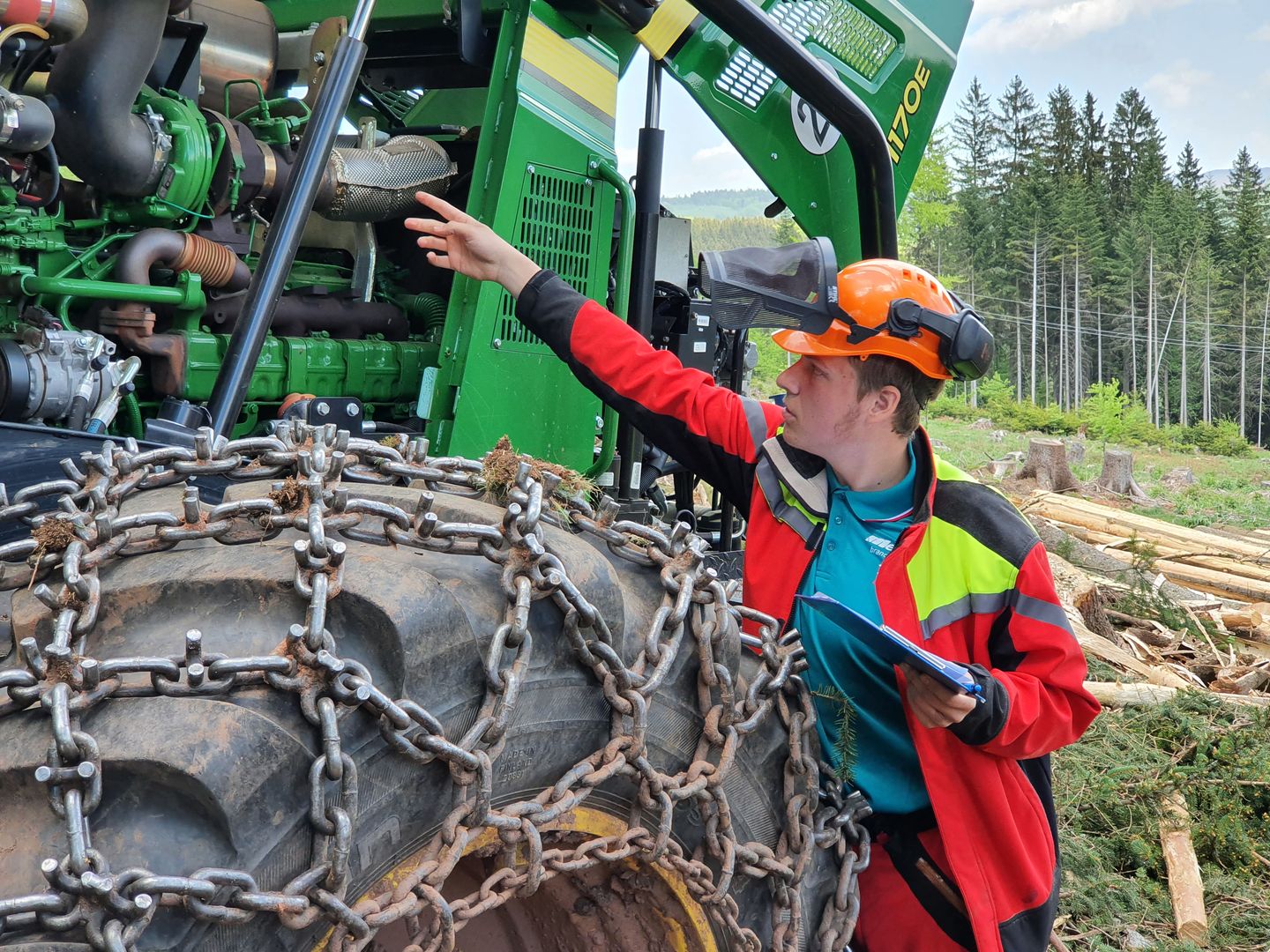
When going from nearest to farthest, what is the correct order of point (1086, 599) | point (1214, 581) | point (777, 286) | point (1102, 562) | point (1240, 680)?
point (777, 286) → point (1240, 680) → point (1086, 599) → point (1214, 581) → point (1102, 562)

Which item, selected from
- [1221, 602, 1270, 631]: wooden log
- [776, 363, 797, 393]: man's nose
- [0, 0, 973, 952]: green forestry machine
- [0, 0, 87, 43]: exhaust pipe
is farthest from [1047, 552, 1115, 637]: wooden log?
[0, 0, 87, 43]: exhaust pipe

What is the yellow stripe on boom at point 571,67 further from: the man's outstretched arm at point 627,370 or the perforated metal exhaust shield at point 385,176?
the man's outstretched arm at point 627,370

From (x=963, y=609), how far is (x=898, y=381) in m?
A: 0.54

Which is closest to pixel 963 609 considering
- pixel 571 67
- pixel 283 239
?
pixel 283 239

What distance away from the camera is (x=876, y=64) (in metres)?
4.68

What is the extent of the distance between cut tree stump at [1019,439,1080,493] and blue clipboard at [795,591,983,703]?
567 inches

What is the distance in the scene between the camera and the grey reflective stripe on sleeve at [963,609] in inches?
92.1

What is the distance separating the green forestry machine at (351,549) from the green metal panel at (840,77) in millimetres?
151

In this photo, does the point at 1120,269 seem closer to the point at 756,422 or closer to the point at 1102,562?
the point at 1102,562

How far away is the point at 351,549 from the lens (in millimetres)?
1578

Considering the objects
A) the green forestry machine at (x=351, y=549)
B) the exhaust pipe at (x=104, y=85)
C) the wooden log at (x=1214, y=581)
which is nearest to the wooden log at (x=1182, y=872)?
the green forestry machine at (x=351, y=549)

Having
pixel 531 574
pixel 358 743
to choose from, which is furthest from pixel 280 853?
pixel 531 574

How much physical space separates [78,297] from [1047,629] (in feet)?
8.01

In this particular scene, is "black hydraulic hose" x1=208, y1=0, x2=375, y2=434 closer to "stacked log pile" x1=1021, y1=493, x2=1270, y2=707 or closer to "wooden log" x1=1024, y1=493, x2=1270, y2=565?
"stacked log pile" x1=1021, y1=493, x2=1270, y2=707
